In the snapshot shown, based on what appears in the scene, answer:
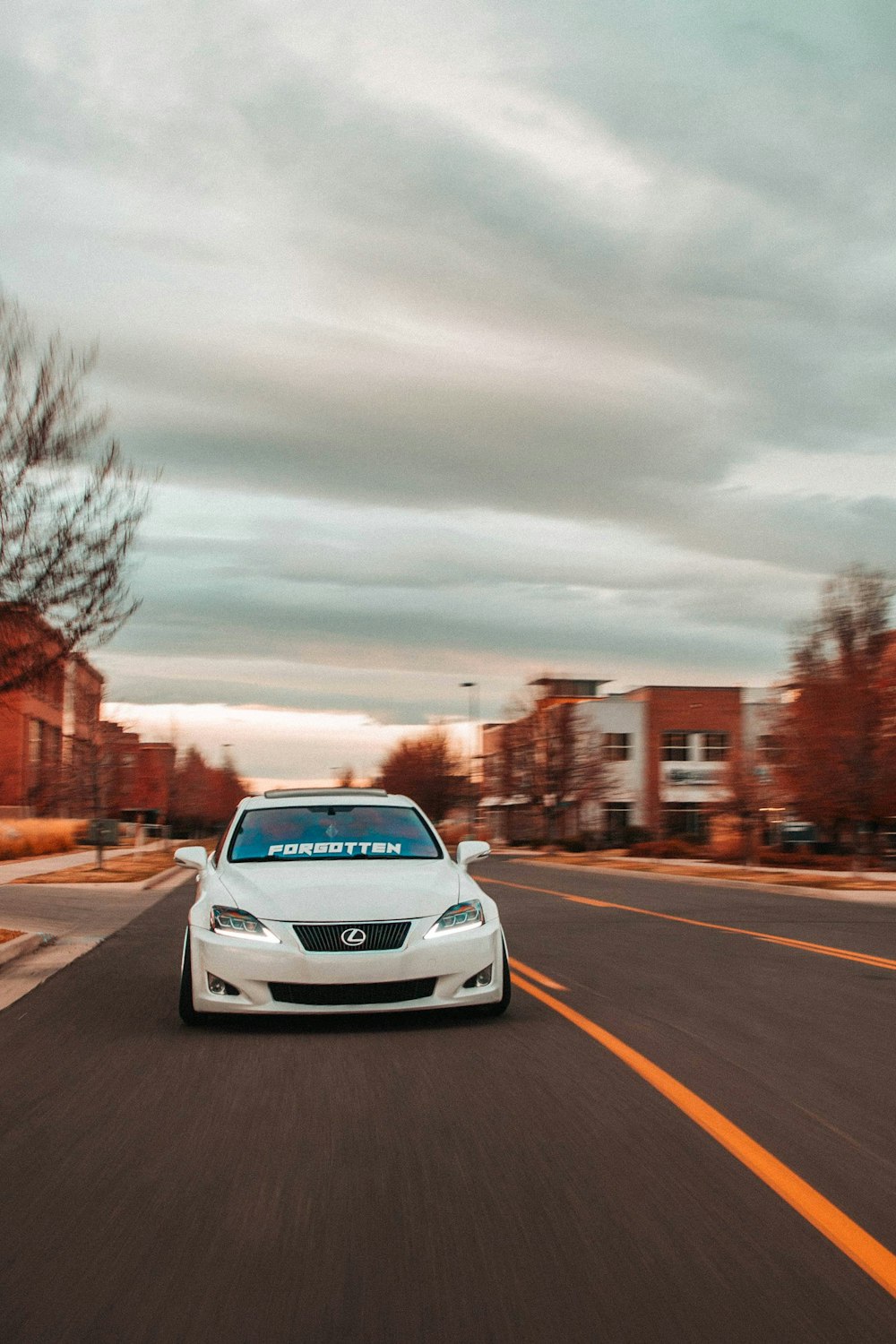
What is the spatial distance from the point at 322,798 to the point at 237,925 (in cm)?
209

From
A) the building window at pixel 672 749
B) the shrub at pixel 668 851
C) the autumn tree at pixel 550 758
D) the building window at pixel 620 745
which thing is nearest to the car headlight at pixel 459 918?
the shrub at pixel 668 851

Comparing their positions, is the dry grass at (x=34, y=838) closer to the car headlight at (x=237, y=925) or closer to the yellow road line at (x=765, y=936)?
the yellow road line at (x=765, y=936)

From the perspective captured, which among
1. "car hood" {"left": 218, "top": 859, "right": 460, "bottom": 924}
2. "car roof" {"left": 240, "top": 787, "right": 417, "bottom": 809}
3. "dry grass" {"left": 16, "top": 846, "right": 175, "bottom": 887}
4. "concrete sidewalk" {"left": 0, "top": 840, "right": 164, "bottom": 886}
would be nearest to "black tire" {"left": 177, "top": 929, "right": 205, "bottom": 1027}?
"car hood" {"left": 218, "top": 859, "right": 460, "bottom": 924}

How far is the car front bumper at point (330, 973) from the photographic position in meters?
8.13

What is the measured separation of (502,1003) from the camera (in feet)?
29.2

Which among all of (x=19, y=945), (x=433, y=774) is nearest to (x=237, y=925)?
(x=19, y=945)

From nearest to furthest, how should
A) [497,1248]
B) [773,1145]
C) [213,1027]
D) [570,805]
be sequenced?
[497,1248] → [773,1145] → [213,1027] → [570,805]

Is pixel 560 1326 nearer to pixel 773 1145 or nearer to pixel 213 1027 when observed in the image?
pixel 773 1145

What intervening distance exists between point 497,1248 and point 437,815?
110 m

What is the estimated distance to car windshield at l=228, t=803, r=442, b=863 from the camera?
9586 mm

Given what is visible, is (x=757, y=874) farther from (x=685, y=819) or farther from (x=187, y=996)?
(x=685, y=819)

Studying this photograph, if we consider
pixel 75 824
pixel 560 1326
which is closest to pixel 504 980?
pixel 560 1326

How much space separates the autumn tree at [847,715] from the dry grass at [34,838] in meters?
24.2

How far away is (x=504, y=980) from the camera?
8.84m
